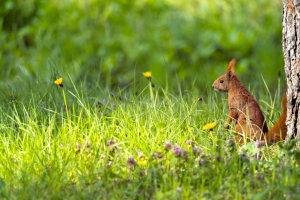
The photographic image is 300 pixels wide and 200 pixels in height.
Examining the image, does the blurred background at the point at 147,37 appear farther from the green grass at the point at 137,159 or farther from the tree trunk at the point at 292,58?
the tree trunk at the point at 292,58

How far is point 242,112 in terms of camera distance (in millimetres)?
4078

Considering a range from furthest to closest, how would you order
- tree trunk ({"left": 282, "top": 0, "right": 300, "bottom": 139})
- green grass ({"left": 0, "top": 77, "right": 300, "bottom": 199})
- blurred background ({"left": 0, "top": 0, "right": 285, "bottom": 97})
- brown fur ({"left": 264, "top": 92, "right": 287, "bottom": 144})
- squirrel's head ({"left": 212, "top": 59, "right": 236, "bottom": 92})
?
blurred background ({"left": 0, "top": 0, "right": 285, "bottom": 97}) → squirrel's head ({"left": 212, "top": 59, "right": 236, "bottom": 92}) → brown fur ({"left": 264, "top": 92, "right": 287, "bottom": 144}) → tree trunk ({"left": 282, "top": 0, "right": 300, "bottom": 139}) → green grass ({"left": 0, "top": 77, "right": 300, "bottom": 199})

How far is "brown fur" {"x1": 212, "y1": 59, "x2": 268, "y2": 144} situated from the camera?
13.0 ft

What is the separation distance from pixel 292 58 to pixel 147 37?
3.81 meters

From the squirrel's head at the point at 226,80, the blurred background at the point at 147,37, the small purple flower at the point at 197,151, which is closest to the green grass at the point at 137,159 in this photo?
the small purple flower at the point at 197,151

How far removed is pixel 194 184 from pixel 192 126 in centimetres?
78

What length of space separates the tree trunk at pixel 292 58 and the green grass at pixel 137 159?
0.62 ft

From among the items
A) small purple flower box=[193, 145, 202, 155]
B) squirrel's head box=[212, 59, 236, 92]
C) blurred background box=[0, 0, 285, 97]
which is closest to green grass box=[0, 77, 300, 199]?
small purple flower box=[193, 145, 202, 155]

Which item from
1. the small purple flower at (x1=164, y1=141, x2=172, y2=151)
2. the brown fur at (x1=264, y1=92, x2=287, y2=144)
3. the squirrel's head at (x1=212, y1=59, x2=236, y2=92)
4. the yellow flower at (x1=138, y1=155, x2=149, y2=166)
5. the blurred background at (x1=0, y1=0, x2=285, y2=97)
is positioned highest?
the squirrel's head at (x1=212, y1=59, x2=236, y2=92)

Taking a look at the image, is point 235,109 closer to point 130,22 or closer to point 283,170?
point 283,170

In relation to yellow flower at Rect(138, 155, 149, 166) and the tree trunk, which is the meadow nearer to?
yellow flower at Rect(138, 155, 149, 166)

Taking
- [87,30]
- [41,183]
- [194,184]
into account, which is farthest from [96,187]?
[87,30]

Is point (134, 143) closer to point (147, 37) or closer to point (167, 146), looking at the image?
point (167, 146)

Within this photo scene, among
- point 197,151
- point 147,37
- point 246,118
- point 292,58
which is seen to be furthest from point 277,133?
point 147,37
